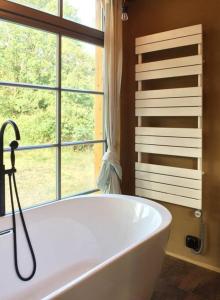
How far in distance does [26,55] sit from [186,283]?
2223 mm

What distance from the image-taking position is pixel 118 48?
9.24 ft

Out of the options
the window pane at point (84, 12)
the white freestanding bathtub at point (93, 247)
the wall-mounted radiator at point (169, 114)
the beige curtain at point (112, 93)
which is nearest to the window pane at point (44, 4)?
the window pane at point (84, 12)

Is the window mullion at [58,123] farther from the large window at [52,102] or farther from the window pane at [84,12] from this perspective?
the window pane at [84,12]

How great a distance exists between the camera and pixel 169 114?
2602mm

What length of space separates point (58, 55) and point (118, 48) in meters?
0.67

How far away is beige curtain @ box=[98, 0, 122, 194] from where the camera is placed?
2746 millimetres

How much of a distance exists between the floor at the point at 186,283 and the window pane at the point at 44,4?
240 cm

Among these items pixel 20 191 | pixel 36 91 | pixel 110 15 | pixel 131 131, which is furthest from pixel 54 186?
pixel 110 15

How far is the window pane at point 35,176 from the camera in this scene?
229cm

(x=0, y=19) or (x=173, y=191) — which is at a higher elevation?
(x=0, y=19)

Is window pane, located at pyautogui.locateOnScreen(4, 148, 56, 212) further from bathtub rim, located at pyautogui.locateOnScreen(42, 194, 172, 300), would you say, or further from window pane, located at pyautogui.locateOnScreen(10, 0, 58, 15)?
window pane, located at pyautogui.locateOnScreen(10, 0, 58, 15)

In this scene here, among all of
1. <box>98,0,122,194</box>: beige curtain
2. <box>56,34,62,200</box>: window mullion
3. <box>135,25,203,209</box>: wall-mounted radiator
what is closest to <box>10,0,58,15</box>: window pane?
<box>56,34,62,200</box>: window mullion

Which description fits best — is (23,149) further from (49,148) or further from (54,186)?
(54,186)

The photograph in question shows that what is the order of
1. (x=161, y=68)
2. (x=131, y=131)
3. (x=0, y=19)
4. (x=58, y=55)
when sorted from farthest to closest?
(x=131, y=131) < (x=161, y=68) < (x=58, y=55) < (x=0, y=19)
